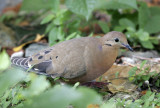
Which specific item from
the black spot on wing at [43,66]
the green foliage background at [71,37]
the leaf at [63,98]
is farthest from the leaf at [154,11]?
the leaf at [63,98]

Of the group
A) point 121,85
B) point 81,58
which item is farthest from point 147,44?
point 81,58

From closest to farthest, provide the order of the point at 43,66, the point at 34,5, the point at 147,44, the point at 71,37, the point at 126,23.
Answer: the point at 43,66 → the point at 71,37 → the point at 147,44 → the point at 126,23 → the point at 34,5

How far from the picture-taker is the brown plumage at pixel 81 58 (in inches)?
110

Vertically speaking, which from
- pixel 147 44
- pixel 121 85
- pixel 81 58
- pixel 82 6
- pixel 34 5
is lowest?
pixel 121 85

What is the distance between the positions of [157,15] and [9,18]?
10.6 ft

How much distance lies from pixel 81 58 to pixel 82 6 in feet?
3.64

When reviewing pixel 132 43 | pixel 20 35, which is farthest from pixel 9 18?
pixel 132 43

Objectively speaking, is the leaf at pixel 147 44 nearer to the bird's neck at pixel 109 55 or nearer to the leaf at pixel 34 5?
the bird's neck at pixel 109 55

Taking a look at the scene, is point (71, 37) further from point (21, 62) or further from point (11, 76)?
point (11, 76)

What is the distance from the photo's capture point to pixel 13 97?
7.54ft

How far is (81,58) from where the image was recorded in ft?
9.29

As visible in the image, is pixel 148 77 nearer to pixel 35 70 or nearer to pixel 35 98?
pixel 35 70

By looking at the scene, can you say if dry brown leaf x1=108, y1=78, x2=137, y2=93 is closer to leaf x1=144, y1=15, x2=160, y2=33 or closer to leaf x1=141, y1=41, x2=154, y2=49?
leaf x1=141, y1=41, x2=154, y2=49

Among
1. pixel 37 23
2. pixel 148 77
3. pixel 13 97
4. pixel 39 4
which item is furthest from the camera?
pixel 37 23
